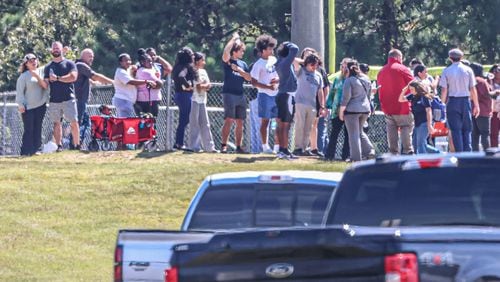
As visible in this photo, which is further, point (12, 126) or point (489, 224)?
point (12, 126)

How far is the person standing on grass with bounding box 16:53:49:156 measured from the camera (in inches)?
920

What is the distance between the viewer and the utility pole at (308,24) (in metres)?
26.5

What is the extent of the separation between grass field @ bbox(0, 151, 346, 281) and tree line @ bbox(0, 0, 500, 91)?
19.8 metres

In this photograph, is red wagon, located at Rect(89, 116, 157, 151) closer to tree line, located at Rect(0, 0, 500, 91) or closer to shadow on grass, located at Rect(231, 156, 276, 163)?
shadow on grass, located at Rect(231, 156, 276, 163)

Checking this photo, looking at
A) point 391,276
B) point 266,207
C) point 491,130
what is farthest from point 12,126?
point 391,276

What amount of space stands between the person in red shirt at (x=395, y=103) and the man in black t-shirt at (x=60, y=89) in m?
4.79

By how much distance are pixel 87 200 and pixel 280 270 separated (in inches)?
452

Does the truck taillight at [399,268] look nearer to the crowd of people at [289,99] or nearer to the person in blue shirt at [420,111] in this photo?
the crowd of people at [289,99]

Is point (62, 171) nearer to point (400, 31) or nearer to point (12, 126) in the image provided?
point (12, 126)

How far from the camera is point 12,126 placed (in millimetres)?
28516

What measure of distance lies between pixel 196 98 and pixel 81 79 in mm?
2260

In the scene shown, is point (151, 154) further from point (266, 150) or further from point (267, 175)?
point (267, 175)

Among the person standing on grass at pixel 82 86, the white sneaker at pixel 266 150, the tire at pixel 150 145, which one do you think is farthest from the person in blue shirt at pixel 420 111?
the person standing on grass at pixel 82 86

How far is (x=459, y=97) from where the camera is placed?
2186 centimetres
